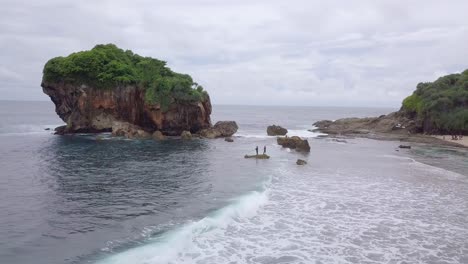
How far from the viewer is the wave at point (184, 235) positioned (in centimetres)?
1845

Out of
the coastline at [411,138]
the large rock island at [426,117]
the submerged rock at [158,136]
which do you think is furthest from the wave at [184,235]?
the large rock island at [426,117]

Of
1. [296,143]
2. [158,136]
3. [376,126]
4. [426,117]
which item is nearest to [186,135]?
[158,136]

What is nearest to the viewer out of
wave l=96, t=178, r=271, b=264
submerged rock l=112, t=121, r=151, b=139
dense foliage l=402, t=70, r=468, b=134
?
wave l=96, t=178, r=271, b=264

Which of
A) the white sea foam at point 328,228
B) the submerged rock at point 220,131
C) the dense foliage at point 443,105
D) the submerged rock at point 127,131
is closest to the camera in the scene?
the white sea foam at point 328,228

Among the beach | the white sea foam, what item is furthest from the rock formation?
the white sea foam

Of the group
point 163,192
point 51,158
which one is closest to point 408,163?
point 163,192

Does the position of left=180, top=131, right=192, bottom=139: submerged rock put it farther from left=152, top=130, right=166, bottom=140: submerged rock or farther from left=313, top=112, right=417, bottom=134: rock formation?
left=313, top=112, right=417, bottom=134: rock formation

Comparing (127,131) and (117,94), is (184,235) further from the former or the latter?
(117,94)

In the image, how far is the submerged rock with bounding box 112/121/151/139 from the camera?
66.8 m

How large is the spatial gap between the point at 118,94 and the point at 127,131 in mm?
7321

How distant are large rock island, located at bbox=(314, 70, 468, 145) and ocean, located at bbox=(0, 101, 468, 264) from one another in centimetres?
3089

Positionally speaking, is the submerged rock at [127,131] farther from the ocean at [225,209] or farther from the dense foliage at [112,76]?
the ocean at [225,209]

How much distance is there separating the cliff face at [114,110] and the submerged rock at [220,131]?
2997mm

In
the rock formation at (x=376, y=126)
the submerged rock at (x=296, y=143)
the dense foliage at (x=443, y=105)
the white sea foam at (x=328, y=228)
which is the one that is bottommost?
the white sea foam at (x=328, y=228)
